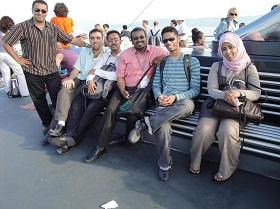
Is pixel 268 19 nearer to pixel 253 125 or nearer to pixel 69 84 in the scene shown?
pixel 253 125

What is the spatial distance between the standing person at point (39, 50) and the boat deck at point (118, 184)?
0.87 m

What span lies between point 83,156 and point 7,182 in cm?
88

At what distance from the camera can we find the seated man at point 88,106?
4027 millimetres

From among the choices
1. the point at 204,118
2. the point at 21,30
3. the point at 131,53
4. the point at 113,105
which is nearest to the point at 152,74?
the point at 131,53

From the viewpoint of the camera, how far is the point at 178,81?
148 inches

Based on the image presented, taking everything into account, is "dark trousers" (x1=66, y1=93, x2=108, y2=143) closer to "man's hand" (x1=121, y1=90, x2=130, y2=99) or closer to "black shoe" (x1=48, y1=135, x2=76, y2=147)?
"black shoe" (x1=48, y1=135, x2=76, y2=147)

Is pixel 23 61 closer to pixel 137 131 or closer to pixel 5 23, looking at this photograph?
pixel 137 131

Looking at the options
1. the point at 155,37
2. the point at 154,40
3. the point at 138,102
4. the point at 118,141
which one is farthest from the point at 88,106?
the point at 155,37

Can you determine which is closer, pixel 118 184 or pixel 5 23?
pixel 118 184

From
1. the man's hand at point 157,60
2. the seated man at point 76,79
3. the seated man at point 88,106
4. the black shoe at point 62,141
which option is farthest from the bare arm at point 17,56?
the man's hand at point 157,60

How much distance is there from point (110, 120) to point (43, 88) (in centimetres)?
134

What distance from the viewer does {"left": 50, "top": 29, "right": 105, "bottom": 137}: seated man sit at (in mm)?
4258

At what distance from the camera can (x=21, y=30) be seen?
427 cm

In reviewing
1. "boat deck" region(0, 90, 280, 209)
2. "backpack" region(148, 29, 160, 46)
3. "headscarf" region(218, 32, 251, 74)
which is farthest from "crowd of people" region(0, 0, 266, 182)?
"backpack" region(148, 29, 160, 46)
